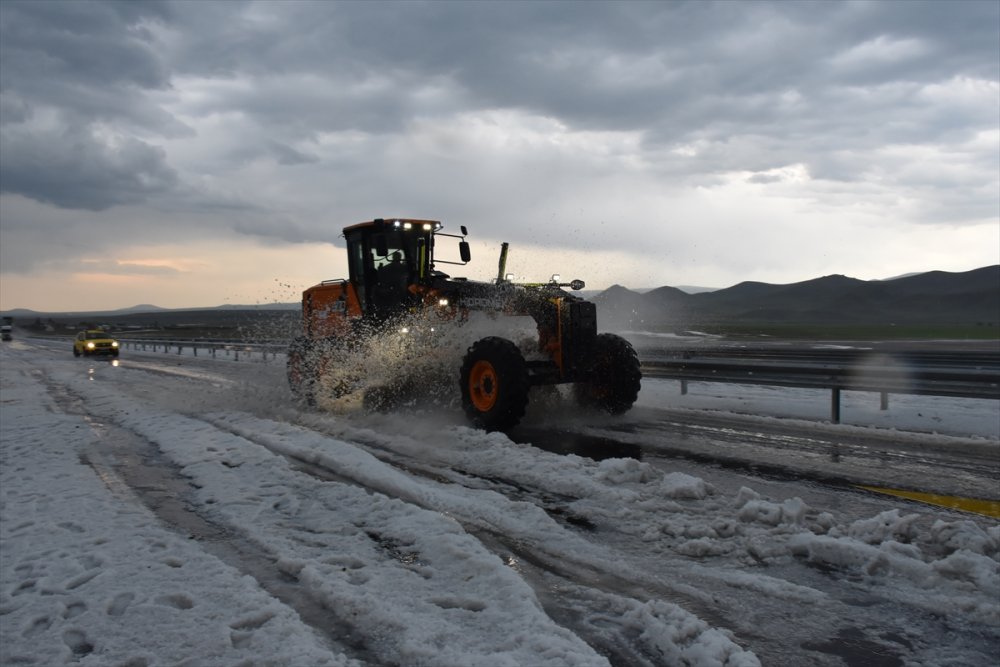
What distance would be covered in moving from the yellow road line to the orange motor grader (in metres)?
4.24

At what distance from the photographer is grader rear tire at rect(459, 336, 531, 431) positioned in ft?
28.6

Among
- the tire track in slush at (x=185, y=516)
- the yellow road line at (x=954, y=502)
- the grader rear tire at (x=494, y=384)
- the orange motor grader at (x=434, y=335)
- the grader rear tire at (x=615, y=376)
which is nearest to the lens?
the tire track in slush at (x=185, y=516)

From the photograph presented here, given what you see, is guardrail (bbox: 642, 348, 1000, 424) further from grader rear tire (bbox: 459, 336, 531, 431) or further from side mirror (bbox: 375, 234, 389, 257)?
side mirror (bbox: 375, 234, 389, 257)

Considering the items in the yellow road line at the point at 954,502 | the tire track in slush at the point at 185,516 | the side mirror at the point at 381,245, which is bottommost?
the yellow road line at the point at 954,502

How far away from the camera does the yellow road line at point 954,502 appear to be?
17.4ft

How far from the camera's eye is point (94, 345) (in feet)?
118

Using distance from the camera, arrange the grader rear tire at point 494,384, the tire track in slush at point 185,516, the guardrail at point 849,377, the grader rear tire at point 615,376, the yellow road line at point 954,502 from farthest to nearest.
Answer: the grader rear tire at point 615,376, the guardrail at point 849,377, the grader rear tire at point 494,384, the yellow road line at point 954,502, the tire track in slush at point 185,516

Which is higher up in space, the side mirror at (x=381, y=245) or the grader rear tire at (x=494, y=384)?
the side mirror at (x=381, y=245)

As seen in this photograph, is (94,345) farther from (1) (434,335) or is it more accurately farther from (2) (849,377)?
(2) (849,377)

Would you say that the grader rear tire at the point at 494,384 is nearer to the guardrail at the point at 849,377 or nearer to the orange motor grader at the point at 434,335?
the orange motor grader at the point at 434,335

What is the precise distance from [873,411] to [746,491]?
766 cm

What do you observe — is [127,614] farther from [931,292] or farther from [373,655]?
[931,292]

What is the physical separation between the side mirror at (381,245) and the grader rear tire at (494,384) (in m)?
2.87

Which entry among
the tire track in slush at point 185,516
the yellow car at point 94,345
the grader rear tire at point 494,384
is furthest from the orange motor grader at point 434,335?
the yellow car at point 94,345
